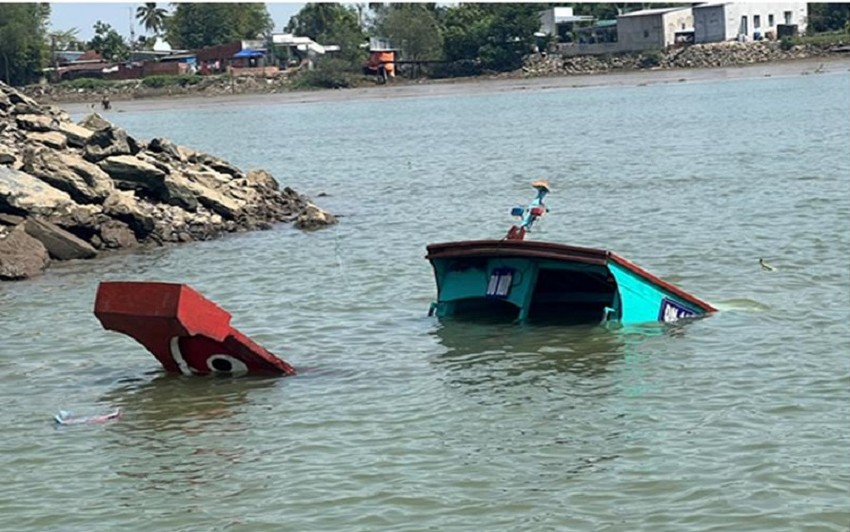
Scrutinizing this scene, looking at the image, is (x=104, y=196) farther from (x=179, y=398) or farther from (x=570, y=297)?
(x=179, y=398)

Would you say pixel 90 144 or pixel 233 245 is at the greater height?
pixel 90 144

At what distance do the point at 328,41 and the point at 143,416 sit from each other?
120080 millimetres

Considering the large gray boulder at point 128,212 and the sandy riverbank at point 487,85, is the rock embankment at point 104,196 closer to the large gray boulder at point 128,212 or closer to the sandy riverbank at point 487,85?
the large gray boulder at point 128,212

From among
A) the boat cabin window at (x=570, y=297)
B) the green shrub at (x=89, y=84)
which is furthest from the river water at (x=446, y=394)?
the green shrub at (x=89, y=84)

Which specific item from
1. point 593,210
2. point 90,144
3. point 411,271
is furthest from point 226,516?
point 593,210

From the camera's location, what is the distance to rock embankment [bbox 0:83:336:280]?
21766 millimetres

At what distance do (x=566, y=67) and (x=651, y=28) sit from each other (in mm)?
6674

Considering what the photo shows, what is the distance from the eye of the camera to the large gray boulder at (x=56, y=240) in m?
21.7

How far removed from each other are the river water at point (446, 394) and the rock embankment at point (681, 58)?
6975 centimetres

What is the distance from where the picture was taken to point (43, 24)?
13638 cm

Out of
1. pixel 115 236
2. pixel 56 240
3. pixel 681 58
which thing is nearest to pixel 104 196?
pixel 115 236

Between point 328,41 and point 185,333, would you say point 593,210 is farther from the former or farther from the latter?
point 328,41

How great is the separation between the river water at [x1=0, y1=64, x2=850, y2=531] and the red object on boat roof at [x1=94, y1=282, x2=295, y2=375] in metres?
0.23

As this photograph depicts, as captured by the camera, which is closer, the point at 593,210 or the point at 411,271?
the point at 411,271
